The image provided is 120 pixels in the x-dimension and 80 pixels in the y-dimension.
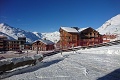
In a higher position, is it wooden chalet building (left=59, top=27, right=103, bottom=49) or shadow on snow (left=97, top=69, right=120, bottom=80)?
wooden chalet building (left=59, top=27, right=103, bottom=49)

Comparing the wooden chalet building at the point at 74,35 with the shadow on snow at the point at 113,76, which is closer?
the shadow on snow at the point at 113,76

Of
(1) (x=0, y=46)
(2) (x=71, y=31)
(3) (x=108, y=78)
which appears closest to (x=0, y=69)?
(3) (x=108, y=78)

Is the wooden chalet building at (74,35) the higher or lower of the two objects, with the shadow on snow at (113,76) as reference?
higher

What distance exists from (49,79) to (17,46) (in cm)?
10073

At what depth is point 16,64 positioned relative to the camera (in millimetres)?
15383

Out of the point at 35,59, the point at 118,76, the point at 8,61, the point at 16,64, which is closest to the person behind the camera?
the point at 118,76

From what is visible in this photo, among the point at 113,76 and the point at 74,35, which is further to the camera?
the point at 74,35

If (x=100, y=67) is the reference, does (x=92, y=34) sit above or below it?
above

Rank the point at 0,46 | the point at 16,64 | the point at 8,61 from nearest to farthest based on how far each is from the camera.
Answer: the point at 8,61 < the point at 16,64 < the point at 0,46

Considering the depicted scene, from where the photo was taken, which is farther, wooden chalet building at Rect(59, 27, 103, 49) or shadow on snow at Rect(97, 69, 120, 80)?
wooden chalet building at Rect(59, 27, 103, 49)

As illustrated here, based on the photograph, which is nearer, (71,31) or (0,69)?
→ (0,69)

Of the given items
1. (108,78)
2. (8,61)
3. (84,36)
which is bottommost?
(108,78)

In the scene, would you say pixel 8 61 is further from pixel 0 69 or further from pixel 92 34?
pixel 92 34

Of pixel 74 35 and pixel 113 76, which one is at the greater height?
pixel 74 35
